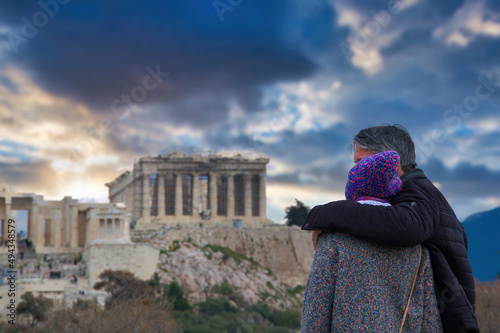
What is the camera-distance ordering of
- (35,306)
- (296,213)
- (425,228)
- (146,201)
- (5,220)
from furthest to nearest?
1. (296,213)
2. (146,201)
3. (5,220)
4. (35,306)
5. (425,228)

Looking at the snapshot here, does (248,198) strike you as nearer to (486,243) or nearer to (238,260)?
(238,260)

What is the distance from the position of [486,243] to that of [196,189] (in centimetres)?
3765

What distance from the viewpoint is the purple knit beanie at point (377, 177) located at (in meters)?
4.12

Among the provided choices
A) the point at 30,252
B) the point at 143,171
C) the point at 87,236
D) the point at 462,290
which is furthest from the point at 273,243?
the point at 462,290

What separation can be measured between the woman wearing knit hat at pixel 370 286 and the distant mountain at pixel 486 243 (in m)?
20.8

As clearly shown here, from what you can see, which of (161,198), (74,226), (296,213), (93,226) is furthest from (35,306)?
(296,213)

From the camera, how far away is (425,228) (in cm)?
396

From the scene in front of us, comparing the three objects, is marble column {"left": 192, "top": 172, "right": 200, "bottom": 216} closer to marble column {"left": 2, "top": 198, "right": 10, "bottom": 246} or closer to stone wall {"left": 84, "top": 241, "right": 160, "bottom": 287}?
stone wall {"left": 84, "top": 241, "right": 160, "bottom": 287}

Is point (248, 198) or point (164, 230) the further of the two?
point (248, 198)

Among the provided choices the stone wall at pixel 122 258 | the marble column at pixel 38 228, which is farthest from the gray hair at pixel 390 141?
the marble column at pixel 38 228

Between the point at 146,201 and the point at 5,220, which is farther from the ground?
the point at 146,201

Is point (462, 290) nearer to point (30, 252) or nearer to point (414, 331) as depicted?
point (414, 331)

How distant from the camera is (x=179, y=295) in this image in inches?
1649

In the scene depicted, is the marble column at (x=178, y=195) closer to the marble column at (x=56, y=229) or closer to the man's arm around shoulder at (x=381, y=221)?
the marble column at (x=56, y=229)
